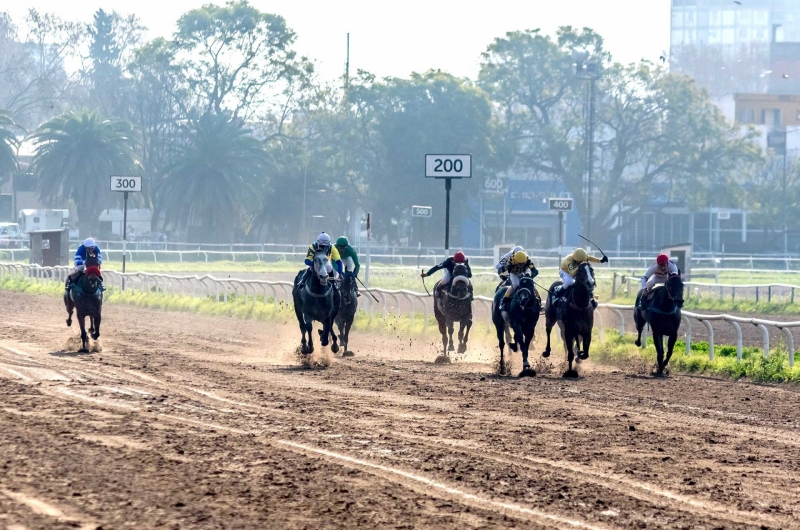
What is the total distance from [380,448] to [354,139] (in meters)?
67.8

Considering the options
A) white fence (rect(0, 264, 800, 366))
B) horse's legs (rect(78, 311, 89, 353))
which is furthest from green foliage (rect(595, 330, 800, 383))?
horse's legs (rect(78, 311, 89, 353))

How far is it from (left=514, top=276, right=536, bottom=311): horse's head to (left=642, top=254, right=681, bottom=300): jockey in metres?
1.87

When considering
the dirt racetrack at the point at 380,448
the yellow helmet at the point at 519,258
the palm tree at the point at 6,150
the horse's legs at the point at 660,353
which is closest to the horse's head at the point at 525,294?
the yellow helmet at the point at 519,258

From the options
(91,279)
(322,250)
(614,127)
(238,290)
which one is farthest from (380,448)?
(614,127)

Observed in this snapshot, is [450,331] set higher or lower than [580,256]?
lower

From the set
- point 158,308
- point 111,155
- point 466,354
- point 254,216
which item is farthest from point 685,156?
point 466,354

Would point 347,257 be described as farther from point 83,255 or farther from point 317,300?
point 83,255

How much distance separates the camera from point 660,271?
17641mm

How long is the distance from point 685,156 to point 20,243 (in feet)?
127

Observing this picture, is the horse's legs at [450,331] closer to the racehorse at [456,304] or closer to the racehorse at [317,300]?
the racehorse at [456,304]

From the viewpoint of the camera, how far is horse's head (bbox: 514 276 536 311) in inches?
653

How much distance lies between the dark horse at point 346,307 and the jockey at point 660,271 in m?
4.45

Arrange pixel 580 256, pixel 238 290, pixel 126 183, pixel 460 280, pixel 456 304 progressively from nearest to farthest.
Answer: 1. pixel 580 256
2. pixel 460 280
3. pixel 456 304
4. pixel 238 290
5. pixel 126 183

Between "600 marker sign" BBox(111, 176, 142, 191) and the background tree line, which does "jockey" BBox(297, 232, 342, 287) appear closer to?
"600 marker sign" BBox(111, 176, 142, 191)
